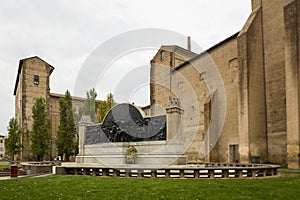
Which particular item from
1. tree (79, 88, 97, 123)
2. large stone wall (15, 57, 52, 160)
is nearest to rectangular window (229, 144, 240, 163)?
tree (79, 88, 97, 123)

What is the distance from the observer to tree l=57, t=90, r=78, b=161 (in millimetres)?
40125

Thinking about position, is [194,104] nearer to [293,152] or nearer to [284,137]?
[284,137]

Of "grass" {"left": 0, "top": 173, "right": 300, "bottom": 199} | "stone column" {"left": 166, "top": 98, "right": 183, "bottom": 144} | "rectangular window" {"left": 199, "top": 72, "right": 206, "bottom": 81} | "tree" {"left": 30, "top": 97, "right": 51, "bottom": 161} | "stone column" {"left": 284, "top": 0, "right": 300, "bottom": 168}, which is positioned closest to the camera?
"grass" {"left": 0, "top": 173, "right": 300, "bottom": 199}

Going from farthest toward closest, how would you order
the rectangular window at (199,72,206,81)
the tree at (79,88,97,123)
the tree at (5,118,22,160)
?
the tree at (79,88,97,123) → the tree at (5,118,22,160) → the rectangular window at (199,72,206,81)

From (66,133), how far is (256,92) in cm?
2528

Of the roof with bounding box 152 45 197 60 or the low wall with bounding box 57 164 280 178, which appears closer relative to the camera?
the low wall with bounding box 57 164 280 178

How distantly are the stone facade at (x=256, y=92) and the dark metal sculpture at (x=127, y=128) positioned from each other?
33.7 feet

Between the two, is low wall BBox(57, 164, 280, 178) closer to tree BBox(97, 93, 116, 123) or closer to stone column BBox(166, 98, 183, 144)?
stone column BBox(166, 98, 183, 144)

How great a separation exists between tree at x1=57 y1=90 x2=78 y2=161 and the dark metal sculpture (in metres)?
19.6

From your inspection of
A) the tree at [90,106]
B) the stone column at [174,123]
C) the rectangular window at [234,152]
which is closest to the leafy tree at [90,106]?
the tree at [90,106]

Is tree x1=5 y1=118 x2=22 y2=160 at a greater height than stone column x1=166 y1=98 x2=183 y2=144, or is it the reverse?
stone column x1=166 y1=98 x2=183 y2=144

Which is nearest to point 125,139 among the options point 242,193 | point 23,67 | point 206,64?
point 242,193

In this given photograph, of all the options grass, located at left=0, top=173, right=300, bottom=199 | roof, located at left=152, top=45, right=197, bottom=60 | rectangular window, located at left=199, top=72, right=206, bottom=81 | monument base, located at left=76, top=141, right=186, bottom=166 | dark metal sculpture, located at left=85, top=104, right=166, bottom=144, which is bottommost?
grass, located at left=0, top=173, right=300, bottom=199

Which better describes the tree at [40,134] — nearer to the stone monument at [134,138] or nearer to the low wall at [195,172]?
the stone monument at [134,138]
